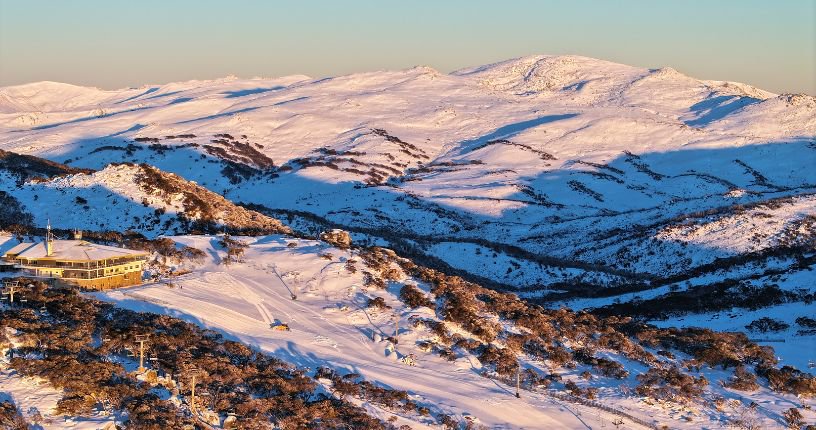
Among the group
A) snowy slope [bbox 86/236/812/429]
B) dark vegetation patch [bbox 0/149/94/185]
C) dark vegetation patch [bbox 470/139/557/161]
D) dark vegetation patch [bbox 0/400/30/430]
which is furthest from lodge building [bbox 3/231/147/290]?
dark vegetation patch [bbox 470/139/557/161]

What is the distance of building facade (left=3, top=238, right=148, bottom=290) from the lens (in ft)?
127

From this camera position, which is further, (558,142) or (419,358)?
(558,142)

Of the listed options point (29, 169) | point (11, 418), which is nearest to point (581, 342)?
point (11, 418)

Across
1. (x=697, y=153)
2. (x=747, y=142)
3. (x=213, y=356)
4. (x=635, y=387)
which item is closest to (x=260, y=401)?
(x=213, y=356)

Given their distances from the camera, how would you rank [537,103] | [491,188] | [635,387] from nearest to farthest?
[635,387], [491,188], [537,103]

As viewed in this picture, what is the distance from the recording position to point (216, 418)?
992 inches

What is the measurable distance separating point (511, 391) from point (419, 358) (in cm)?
427

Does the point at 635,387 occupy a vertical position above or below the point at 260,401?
below

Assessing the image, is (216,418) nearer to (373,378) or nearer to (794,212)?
(373,378)

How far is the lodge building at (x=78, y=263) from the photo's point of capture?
38688mm

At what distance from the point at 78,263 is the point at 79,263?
1.6 inches

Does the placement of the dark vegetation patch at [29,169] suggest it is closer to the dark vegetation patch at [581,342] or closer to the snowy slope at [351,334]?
the snowy slope at [351,334]

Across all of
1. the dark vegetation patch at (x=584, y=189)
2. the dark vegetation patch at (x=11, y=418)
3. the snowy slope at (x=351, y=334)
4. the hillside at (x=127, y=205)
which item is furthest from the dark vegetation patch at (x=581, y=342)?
the dark vegetation patch at (x=584, y=189)

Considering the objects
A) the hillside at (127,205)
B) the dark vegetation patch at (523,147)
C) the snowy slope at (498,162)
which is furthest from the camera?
the dark vegetation patch at (523,147)
